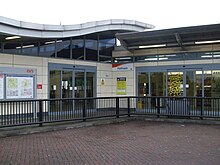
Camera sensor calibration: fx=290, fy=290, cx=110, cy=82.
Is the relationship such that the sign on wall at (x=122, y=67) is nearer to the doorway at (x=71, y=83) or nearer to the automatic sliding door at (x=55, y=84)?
the doorway at (x=71, y=83)

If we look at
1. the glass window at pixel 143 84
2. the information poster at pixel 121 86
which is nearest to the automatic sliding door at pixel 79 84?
the information poster at pixel 121 86

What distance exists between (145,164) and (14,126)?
20.5 feet

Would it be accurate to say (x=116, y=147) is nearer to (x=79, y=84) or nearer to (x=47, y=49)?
(x=47, y=49)

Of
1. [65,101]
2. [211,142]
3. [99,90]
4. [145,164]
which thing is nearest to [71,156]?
[145,164]

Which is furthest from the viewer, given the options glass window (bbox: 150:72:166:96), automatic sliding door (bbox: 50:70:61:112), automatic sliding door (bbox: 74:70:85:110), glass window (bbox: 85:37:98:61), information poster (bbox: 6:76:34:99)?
glass window (bbox: 85:37:98:61)

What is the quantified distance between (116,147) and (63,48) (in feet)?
29.8

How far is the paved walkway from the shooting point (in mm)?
6633

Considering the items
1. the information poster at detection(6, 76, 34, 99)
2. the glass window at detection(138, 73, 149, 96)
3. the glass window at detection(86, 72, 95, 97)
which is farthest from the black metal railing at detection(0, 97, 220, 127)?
the glass window at detection(86, 72, 95, 97)

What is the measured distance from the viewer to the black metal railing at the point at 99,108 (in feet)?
35.5

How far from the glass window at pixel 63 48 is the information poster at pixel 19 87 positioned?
8.16 feet

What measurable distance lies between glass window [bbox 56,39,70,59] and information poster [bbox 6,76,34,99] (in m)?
2.49

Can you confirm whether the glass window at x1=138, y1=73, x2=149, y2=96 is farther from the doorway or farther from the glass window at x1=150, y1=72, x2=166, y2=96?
the doorway

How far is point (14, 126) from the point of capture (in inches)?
424

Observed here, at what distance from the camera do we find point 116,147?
8094 millimetres
